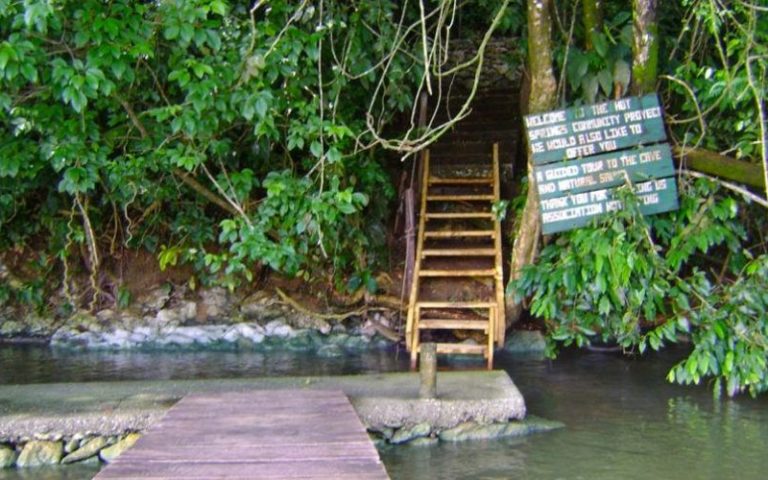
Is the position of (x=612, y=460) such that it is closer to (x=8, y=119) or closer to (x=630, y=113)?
→ (x=630, y=113)

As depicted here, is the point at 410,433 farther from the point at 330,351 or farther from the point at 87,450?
the point at 330,351

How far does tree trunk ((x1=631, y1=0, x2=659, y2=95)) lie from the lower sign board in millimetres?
798

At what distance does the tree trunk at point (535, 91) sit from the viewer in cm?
644

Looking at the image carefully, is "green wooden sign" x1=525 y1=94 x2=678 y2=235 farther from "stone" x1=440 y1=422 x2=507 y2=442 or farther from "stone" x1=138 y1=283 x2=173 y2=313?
"stone" x1=138 y1=283 x2=173 y2=313

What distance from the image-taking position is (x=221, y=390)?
235 inches

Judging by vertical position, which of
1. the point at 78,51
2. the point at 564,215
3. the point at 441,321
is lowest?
the point at 441,321

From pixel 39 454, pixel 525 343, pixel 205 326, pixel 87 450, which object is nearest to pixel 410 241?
pixel 525 343

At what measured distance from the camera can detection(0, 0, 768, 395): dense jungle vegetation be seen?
575 centimetres

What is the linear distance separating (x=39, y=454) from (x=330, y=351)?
3.66m

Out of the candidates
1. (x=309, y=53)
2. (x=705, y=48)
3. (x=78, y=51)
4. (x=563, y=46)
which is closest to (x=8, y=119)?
(x=78, y=51)

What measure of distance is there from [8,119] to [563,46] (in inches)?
176

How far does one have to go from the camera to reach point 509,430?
573 cm

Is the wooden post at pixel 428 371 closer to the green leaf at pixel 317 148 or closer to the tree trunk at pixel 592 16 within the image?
the green leaf at pixel 317 148

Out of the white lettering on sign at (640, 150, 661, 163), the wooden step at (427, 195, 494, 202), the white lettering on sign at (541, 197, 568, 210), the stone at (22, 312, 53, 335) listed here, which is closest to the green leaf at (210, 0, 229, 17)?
the white lettering on sign at (541, 197, 568, 210)
